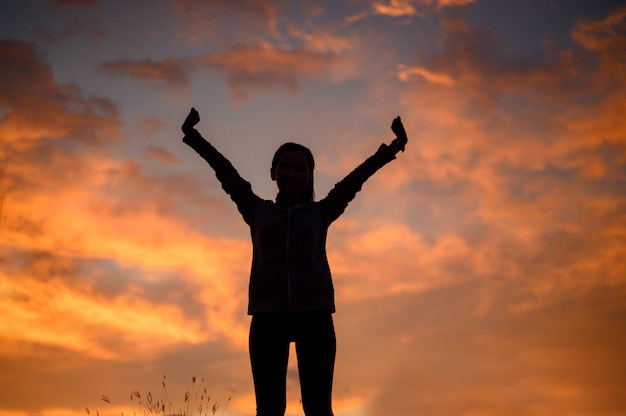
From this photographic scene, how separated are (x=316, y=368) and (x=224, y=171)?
75.4 inches

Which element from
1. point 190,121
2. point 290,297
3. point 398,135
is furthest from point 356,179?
point 190,121

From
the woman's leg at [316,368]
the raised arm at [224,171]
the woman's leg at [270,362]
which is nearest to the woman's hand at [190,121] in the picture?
the raised arm at [224,171]

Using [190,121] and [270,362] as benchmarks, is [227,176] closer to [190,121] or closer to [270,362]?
[190,121]

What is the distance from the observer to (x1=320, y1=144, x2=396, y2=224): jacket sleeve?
6.08 m

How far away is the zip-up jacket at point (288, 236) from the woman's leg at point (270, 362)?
0.48ft

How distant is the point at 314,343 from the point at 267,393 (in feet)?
1.74

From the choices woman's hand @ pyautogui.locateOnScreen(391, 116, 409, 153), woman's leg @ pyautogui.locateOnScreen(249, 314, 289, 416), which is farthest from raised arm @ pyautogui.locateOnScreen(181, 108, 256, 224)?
woman's hand @ pyautogui.locateOnScreen(391, 116, 409, 153)

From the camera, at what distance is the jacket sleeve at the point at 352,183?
6.08m

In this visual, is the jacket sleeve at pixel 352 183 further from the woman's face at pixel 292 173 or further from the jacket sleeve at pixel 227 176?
the jacket sleeve at pixel 227 176

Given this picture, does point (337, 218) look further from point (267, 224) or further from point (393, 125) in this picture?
point (393, 125)

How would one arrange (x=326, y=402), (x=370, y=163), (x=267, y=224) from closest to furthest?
1. (x=326, y=402)
2. (x=267, y=224)
3. (x=370, y=163)

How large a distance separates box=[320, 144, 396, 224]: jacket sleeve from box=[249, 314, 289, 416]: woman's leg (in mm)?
1064

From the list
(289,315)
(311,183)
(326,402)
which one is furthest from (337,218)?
(326,402)

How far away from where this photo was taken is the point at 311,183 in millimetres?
6395
